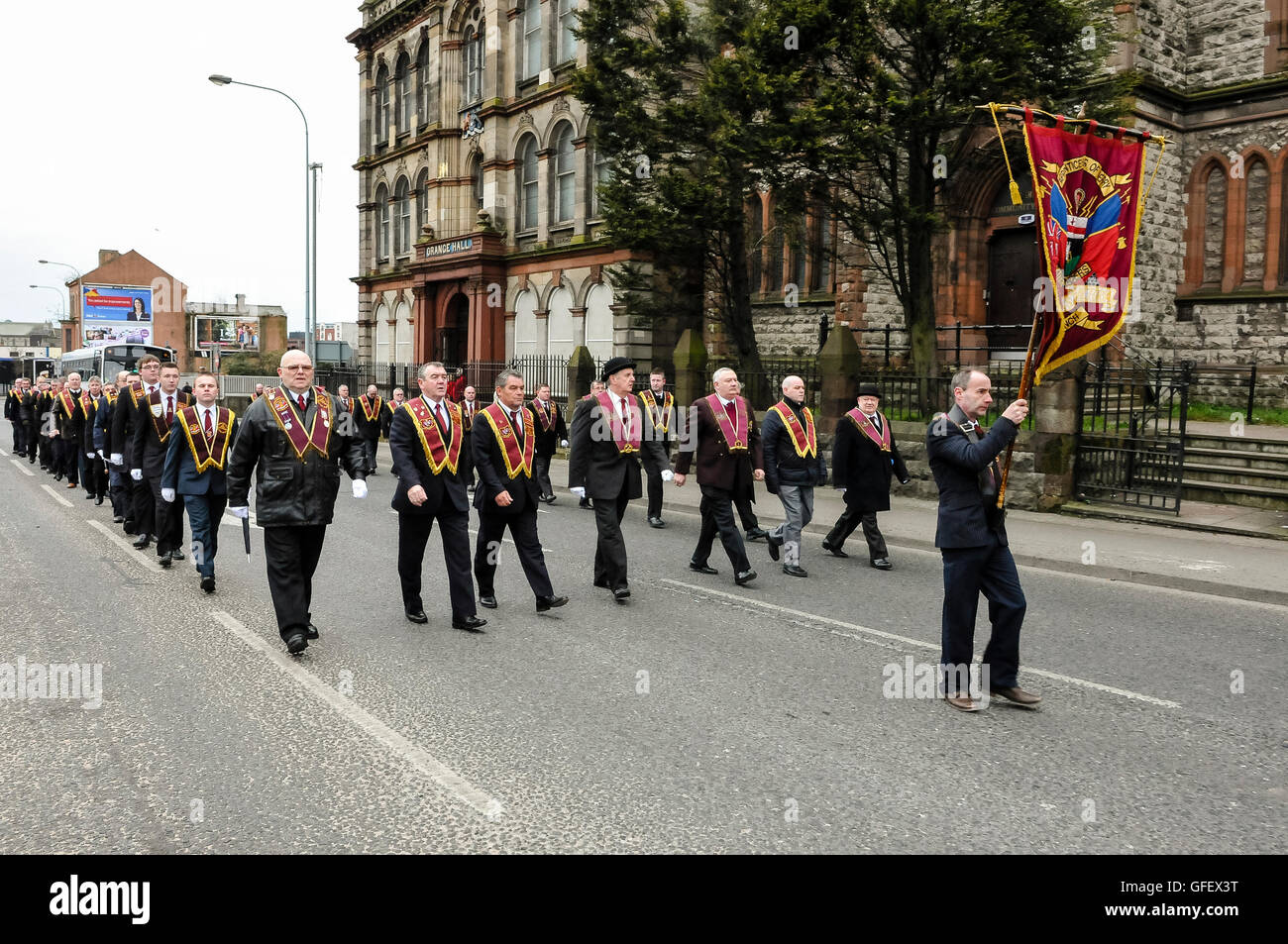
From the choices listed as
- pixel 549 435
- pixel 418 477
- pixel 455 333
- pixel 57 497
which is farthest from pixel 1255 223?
pixel 455 333

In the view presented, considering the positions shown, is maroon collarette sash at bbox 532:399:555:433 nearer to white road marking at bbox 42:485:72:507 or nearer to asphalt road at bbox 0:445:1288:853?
asphalt road at bbox 0:445:1288:853

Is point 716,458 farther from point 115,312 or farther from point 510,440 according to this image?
point 115,312

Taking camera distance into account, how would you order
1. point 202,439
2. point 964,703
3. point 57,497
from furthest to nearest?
point 57,497, point 202,439, point 964,703

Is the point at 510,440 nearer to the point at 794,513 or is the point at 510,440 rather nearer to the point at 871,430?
the point at 794,513

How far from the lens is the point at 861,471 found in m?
10.8

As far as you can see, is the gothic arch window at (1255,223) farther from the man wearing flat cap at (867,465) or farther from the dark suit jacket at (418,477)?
the dark suit jacket at (418,477)

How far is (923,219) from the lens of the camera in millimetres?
16625

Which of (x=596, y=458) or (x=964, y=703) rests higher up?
(x=596, y=458)

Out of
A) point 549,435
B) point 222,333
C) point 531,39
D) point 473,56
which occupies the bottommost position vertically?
point 549,435

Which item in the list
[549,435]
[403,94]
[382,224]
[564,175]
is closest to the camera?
[549,435]

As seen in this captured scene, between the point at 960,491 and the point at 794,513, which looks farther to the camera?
the point at 794,513

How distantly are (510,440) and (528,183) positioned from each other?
26.8 metres

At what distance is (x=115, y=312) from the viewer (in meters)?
82.2
